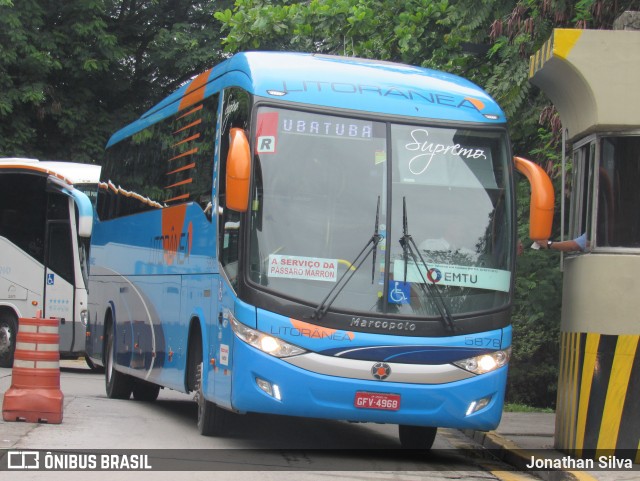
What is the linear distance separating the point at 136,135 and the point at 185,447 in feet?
23.0

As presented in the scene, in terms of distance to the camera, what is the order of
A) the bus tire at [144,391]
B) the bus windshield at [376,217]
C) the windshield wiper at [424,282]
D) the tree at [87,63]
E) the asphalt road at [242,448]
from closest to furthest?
the asphalt road at [242,448], the bus windshield at [376,217], the windshield wiper at [424,282], the bus tire at [144,391], the tree at [87,63]

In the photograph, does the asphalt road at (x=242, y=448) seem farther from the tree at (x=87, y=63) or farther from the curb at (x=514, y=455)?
the tree at (x=87, y=63)

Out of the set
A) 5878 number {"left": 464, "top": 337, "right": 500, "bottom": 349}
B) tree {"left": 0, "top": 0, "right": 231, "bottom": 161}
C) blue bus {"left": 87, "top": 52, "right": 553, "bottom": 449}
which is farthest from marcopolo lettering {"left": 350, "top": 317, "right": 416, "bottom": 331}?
tree {"left": 0, "top": 0, "right": 231, "bottom": 161}

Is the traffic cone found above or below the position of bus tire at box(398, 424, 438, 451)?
above

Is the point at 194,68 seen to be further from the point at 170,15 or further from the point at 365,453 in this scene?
the point at 365,453

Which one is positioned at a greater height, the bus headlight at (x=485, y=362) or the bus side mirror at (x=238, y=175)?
the bus side mirror at (x=238, y=175)

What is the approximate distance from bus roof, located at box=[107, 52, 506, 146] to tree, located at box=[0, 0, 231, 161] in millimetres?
18703

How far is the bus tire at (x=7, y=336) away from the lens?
2285cm

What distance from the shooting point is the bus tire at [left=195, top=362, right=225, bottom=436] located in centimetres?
1179

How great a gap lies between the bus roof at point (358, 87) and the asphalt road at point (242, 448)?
3.19 m

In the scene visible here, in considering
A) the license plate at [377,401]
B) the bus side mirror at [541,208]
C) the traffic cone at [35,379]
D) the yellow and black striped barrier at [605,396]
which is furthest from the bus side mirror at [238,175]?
the yellow and black striped barrier at [605,396]

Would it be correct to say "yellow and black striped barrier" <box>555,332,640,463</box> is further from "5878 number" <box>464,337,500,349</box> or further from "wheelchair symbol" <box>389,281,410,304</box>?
"wheelchair symbol" <box>389,281,410,304</box>

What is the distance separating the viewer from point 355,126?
1086cm

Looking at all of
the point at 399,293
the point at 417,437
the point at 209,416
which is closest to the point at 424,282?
the point at 399,293
